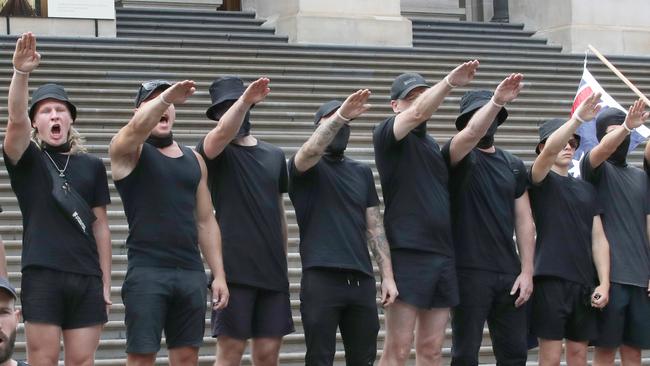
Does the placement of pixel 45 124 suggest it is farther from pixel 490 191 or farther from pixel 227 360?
pixel 490 191

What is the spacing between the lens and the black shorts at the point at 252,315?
945 centimetres

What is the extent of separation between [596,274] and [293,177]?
7.25 ft

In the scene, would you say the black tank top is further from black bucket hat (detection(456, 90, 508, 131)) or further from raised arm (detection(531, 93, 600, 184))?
raised arm (detection(531, 93, 600, 184))

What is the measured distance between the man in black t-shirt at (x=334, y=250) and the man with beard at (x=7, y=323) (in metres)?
3.58

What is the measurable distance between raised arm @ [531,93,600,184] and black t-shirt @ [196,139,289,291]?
1.83 metres

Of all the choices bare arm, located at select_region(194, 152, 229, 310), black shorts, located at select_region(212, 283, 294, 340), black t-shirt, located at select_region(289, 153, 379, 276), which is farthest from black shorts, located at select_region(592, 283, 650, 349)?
bare arm, located at select_region(194, 152, 229, 310)

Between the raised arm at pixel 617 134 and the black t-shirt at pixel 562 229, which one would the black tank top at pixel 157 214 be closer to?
the black t-shirt at pixel 562 229

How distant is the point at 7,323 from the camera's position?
609 centimetres

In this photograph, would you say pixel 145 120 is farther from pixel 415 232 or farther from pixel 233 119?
pixel 415 232

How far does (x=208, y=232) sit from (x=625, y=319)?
10.0ft

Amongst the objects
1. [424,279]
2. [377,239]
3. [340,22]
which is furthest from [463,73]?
[340,22]

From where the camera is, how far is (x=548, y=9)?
23172mm

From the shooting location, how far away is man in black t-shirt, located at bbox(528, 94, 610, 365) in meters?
10.4

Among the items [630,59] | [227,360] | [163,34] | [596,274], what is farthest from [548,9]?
[227,360]
